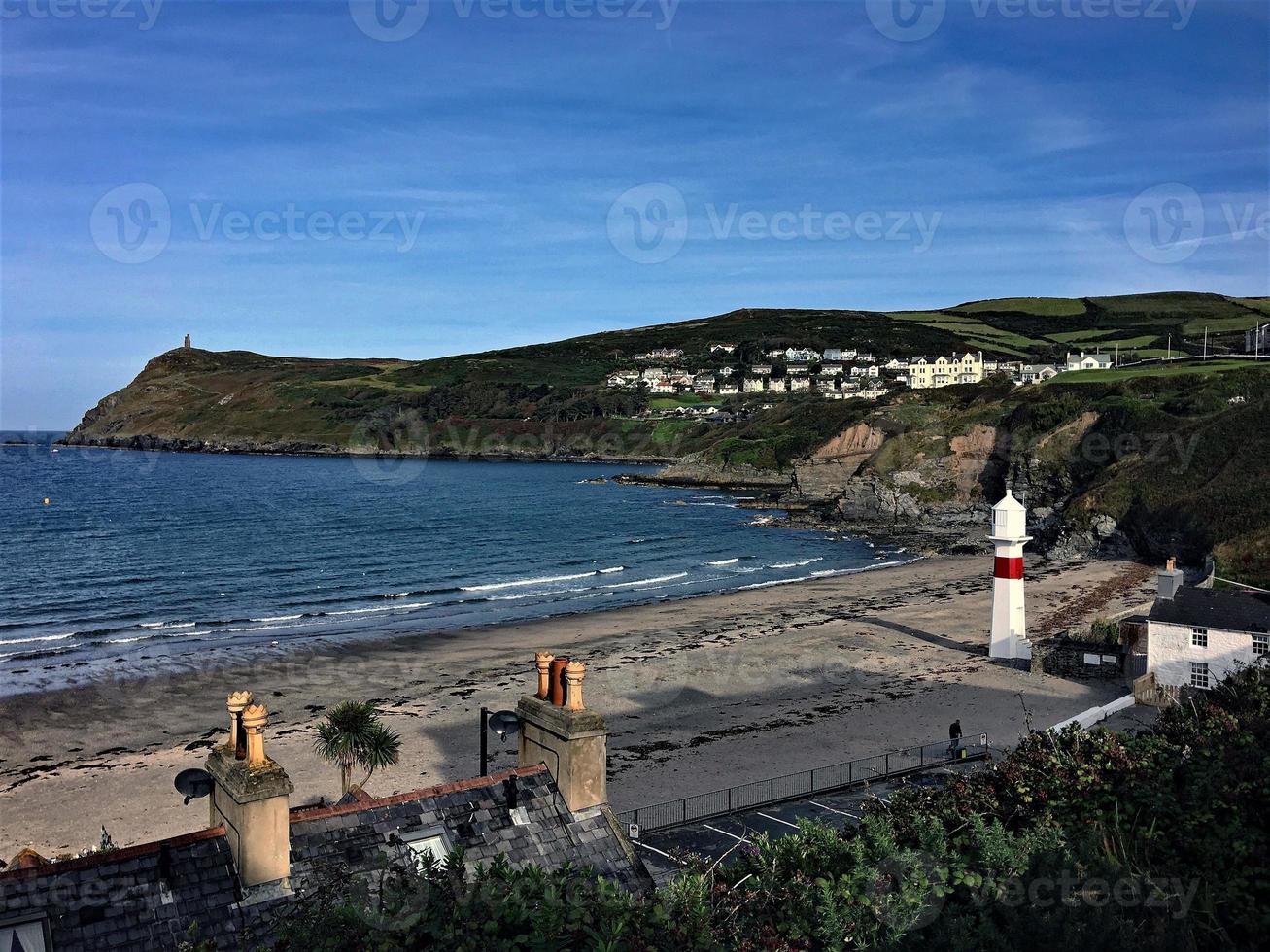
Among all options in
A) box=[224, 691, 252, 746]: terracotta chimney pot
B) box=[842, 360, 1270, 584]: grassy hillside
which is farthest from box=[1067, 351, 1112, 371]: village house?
box=[224, 691, 252, 746]: terracotta chimney pot

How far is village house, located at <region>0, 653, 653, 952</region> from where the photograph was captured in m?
7.88

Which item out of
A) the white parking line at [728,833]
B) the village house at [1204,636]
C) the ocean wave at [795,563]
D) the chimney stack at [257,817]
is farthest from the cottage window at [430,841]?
the ocean wave at [795,563]

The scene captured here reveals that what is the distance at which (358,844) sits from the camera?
355 inches

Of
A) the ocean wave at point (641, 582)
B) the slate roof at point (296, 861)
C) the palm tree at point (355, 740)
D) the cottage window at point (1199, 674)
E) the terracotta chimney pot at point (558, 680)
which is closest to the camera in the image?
the slate roof at point (296, 861)

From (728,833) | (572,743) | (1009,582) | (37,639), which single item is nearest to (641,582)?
(1009,582)

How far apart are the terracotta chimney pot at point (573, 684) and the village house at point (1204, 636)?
73.8ft

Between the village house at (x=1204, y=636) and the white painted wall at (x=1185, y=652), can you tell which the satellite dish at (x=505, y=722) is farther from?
the white painted wall at (x=1185, y=652)

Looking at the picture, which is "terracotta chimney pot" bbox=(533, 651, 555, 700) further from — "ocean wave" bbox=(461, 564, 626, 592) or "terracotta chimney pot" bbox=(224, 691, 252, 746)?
"ocean wave" bbox=(461, 564, 626, 592)

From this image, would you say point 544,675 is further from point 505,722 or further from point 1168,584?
point 1168,584

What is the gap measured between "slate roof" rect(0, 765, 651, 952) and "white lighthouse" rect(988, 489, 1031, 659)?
2932 cm

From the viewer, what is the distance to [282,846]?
857cm

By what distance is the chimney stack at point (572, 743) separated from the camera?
387 inches

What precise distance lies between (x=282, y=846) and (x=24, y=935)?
2.01 meters

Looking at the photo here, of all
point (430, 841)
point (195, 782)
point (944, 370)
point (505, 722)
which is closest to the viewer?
point (195, 782)
